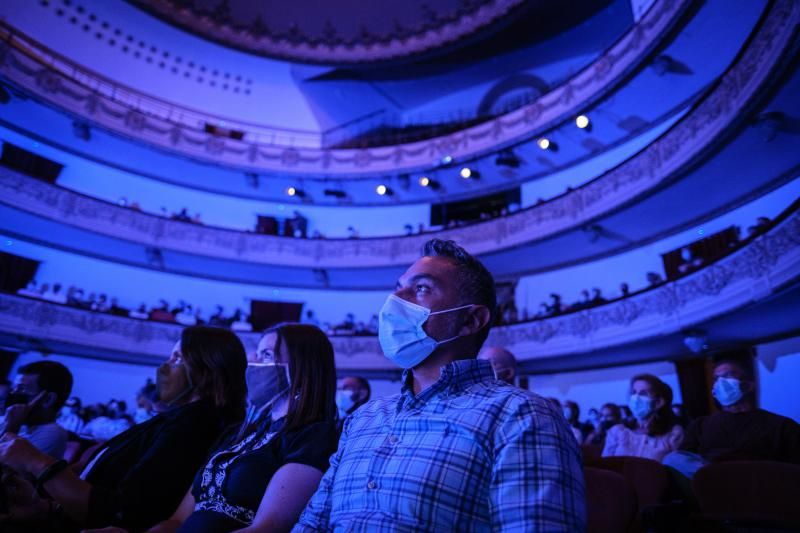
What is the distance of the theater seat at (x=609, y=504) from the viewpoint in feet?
7.36

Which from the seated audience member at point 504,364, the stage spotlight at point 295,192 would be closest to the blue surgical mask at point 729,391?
the seated audience member at point 504,364

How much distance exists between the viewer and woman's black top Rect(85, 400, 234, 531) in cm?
212

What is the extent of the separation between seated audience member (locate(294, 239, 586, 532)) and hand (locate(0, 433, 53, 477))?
1.08 meters

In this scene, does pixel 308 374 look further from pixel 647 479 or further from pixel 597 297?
pixel 597 297

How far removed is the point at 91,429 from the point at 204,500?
27.3 ft

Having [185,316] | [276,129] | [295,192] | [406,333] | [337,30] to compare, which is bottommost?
[406,333]

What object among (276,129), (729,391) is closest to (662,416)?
(729,391)

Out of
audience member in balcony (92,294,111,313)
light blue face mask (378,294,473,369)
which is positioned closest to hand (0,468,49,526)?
light blue face mask (378,294,473,369)

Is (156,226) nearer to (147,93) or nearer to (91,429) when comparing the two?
(147,93)

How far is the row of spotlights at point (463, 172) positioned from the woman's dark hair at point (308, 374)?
12533mm

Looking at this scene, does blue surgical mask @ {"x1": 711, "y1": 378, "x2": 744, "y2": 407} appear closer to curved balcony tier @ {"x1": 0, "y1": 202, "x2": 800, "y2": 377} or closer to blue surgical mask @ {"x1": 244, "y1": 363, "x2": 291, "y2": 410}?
blue surgical mask @ {"x1": 244, "y1": 363, "x2": 291, "y2": 410}

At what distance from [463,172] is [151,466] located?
14.4 metres

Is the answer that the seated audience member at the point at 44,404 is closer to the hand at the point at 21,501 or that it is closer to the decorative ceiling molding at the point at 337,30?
the hand at the point at 21,501

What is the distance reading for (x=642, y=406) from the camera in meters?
4.32
